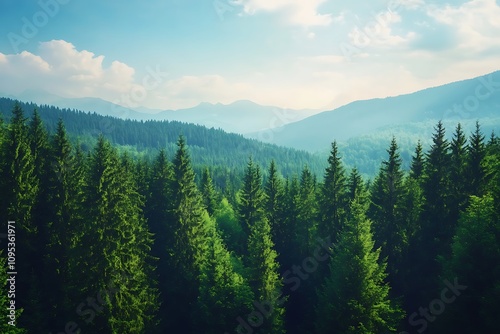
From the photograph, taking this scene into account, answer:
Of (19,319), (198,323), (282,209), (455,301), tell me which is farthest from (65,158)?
(455,301)

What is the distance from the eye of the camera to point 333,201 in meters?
32.3

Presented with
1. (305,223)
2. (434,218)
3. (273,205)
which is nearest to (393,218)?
(434,218)

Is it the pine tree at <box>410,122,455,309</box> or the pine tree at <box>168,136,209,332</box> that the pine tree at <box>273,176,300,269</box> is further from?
the pine tree at <box>410,122,455,309</box>

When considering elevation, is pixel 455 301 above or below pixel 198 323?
above

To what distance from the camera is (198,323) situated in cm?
2825

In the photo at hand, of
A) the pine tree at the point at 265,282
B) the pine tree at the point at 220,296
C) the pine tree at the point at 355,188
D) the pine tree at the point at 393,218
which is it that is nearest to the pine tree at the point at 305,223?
the pine tree at the point at 355,188

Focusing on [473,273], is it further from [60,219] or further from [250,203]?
[60,219]

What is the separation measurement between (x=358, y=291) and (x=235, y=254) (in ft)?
58.9

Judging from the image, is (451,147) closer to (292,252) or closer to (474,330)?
(474,330)

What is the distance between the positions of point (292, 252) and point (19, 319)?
2598 centimetres

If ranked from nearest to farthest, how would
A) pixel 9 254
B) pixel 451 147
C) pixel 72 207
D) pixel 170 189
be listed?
pixel 9 254, pixel 72 207, pixel 451 147, pixel 170 189

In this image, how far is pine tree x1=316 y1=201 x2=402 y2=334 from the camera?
74.0 feet

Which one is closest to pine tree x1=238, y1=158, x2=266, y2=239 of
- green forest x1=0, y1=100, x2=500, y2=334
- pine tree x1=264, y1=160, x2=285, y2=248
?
green forest x1=0, y1=100, x2=500, y2=334

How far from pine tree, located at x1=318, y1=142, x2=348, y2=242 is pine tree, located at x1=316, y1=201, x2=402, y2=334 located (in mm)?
7784
